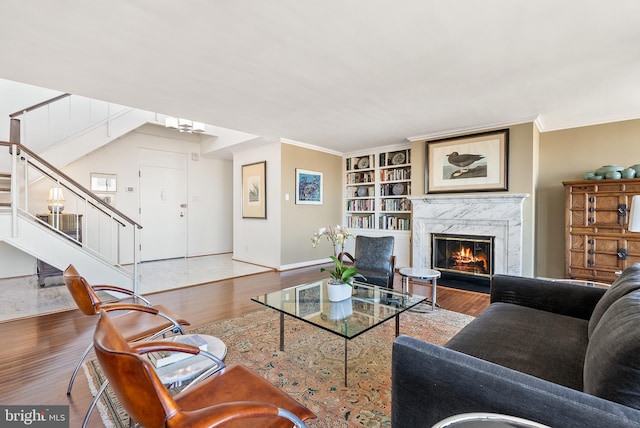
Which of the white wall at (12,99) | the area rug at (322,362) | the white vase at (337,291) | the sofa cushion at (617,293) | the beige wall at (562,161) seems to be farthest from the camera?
the white wall at (12,99)

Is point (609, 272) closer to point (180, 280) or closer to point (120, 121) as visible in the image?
point (180, 280)

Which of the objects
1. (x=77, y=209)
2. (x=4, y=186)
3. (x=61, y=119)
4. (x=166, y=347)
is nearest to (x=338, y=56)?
(x=166, y=347)

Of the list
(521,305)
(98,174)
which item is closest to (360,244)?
(521,305)

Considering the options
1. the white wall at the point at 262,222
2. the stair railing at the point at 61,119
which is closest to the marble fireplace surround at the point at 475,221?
the white wall at the point at 262,222

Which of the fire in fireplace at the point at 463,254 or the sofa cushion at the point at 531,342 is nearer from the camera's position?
the sofa cushion at the point at 531,342

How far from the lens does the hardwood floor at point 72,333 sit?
1.80 m

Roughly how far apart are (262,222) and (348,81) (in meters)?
3.61

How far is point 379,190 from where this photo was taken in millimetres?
6031

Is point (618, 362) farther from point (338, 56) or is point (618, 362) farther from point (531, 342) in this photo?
point (338, 56)

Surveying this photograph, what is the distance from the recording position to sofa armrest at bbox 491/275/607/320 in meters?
1.97

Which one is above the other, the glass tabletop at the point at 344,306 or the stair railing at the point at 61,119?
the stair railing at the point at 61,119

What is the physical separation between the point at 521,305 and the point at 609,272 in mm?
2445

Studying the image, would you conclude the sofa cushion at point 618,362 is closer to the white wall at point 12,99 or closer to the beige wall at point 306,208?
the beige wall at point 306,208

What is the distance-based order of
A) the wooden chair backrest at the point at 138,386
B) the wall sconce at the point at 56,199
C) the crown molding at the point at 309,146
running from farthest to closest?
the crown molding at the point at 309,146, the wall sconce at the point at 56,199, the wooden chair backrest at the point at 138,386
